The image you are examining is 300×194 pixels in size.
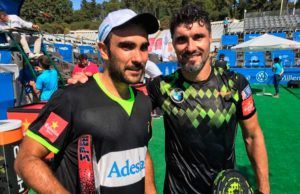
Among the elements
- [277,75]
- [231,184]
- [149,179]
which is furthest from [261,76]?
[149,179]

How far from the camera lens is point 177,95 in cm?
234

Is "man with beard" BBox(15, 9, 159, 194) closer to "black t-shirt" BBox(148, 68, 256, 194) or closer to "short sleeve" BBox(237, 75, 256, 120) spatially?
"black t-shirt" BBox(148, 68, 256, 194)

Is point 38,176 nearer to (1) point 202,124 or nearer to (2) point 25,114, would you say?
(1) point 202,124

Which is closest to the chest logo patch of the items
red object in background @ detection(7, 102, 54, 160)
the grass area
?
the grass area

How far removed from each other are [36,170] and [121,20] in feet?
2.97

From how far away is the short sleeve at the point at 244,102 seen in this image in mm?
2336

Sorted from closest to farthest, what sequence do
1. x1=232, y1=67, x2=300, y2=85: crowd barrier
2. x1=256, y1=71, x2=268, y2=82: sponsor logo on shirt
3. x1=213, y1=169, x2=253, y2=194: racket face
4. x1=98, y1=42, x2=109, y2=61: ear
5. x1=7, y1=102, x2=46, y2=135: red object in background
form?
x1=98, y1=42, x2=109, y2=61: ear
x1=213, y1=169, x2=253, y2=194: racket face
x1=7, y1=102, x2=46, y2=135: red object in background
x1=232, y1=67, x2=300, y2=85: crowd barrier
x1=256, y1=71, x2=268, y2=82: sponsor logo on shirt

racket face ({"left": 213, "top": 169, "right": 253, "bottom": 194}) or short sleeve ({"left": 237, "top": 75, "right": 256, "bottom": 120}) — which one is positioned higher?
short sleeve ({"left": 237, "top": 75, "right": 256, "bottom": 120})

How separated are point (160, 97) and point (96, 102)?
0.80 m

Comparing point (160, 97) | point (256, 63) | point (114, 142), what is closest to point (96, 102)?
point (114, 142)

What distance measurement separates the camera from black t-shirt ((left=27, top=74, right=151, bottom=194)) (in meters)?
1.59

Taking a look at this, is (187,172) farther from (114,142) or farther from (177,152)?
(114,142)

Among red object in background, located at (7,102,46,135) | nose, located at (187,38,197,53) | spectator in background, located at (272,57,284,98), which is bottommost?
spectator in background, located at (272,57,284,98)

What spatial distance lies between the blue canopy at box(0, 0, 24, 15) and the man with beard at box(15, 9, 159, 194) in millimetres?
9678
